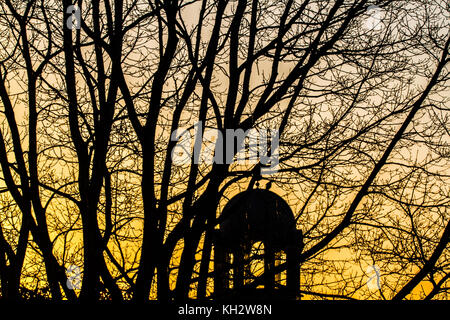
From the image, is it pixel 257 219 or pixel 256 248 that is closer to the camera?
pixel 256 248

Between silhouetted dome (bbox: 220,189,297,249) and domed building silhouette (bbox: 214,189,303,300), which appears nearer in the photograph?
domed building silhouette (bbox: 214,189,303,300)

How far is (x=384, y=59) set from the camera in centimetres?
919

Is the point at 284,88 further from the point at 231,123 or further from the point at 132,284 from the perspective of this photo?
the point at 132,284

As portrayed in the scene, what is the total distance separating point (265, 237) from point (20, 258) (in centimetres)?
449

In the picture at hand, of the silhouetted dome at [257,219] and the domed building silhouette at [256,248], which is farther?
the silhouetted dome at [257,219]

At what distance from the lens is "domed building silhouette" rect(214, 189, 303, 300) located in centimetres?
884

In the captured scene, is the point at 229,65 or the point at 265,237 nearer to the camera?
the point at 229,65

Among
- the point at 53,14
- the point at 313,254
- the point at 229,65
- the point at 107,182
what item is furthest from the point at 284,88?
the point at 53,14

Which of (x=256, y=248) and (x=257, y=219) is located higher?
(x=257, y=219)

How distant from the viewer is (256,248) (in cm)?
941

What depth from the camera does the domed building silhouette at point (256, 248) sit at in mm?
8836

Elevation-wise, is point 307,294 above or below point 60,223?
below
